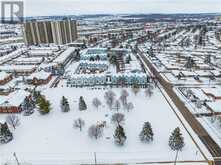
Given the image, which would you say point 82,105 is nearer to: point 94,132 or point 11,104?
point 94,132

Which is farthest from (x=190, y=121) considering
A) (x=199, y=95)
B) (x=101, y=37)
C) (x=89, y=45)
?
(x=101, y=37)

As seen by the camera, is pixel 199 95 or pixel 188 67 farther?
pixel 188 67

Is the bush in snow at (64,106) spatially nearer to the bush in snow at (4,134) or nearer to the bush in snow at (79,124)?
the bush in snow at (79,124)

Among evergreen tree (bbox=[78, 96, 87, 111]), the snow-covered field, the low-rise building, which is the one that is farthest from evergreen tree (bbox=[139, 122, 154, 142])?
the low-rise building

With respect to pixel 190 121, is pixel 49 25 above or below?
above

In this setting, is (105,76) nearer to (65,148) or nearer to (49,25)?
(65,148)

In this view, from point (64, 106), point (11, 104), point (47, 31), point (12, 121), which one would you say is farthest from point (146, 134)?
point (47, 31)
